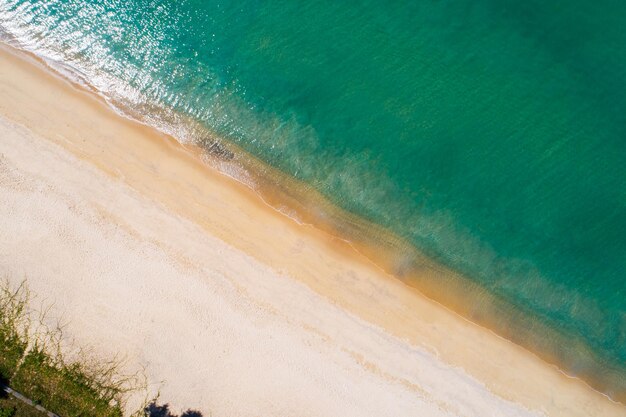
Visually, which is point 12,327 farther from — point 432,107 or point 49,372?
point 432,107

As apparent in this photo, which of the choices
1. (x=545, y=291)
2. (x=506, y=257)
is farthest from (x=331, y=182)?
(x=545, y=291)

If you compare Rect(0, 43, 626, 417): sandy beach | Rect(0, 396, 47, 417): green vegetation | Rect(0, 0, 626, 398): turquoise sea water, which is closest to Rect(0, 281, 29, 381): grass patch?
Rect(0, 43, 626, 417): sandy beach

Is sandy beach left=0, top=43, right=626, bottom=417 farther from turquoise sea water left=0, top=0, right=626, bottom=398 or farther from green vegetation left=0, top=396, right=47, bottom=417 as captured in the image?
green vegetation left=0, top=396, right=47, bottom=417

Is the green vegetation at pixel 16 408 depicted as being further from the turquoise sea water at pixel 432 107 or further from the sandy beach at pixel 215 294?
the turquoise sea water at pixel 432 107

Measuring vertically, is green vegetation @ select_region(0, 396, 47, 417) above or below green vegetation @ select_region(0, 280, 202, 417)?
below

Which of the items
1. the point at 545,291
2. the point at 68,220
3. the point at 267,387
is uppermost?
the point at 545,291

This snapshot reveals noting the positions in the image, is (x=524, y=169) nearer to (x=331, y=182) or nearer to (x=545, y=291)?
(x=545, y=291)
